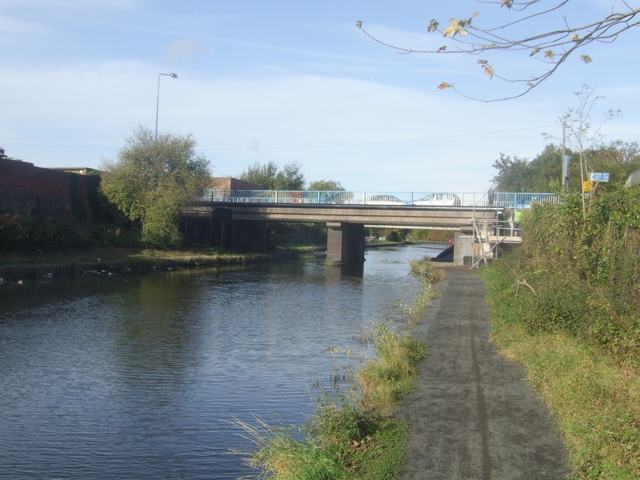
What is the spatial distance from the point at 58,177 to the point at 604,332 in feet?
119

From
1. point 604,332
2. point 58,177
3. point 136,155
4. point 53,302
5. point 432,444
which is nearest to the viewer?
point 432,444

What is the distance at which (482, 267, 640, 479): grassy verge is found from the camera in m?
5.79

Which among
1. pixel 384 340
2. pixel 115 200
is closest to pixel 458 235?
pixel 115 200

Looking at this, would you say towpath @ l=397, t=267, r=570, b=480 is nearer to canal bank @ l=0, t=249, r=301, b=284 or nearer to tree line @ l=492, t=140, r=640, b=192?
canal bank @ l=0, t=249, r=301, b=284

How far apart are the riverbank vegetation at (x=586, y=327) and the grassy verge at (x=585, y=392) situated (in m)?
0.01

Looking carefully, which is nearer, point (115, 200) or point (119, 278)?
point (119, 278)

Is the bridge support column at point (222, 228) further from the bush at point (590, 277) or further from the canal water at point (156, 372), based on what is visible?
the bush at point (590, 277)

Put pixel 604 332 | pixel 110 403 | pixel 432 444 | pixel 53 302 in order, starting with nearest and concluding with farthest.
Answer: pixel 432 444 < pixel 604 332 < pixel 110 403 < pixel 53 302

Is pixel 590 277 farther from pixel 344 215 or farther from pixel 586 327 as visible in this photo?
pixel 344 215

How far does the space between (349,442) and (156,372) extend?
21.3ft

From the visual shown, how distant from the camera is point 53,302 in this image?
21250 millimetres

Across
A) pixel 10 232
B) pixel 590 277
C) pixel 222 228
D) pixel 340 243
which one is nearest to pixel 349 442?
pixel 590 277

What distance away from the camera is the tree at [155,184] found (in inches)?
1576

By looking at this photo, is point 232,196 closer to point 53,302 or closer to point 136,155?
point 136,155
